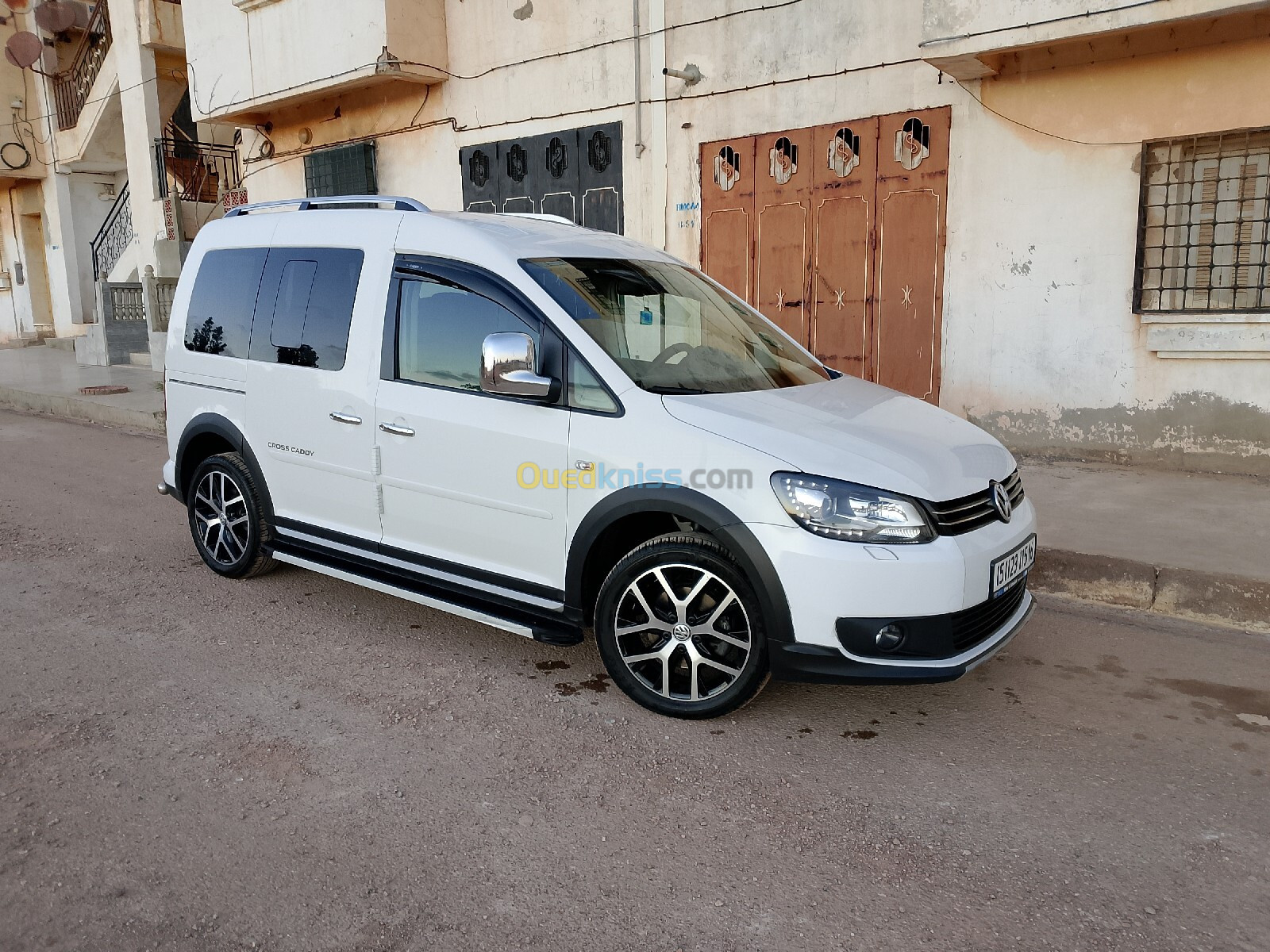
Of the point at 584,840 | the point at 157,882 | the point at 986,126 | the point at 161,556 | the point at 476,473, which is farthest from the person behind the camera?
the point at 986,126

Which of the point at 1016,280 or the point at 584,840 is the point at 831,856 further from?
the point at 1016,280

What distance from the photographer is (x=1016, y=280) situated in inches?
334

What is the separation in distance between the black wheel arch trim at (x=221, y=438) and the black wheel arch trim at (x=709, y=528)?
216cm

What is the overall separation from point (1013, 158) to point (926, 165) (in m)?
0.77

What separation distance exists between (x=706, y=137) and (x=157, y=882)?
907 cm

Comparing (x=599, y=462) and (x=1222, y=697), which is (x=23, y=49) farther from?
(x=1222, y=697)

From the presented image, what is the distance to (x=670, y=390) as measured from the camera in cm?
388

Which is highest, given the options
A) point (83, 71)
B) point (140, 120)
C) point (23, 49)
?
point (23, 49)

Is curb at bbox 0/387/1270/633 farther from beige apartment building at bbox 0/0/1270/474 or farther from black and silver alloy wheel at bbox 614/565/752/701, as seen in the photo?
beige apartment building at bbox 0/0/1270/474

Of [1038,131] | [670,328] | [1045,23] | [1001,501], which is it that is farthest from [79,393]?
[1001,501]

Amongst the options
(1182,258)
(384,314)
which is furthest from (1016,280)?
(384,314)

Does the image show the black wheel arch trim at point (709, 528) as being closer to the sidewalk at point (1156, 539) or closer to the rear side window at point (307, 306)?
the rear side window at point (307, 306)

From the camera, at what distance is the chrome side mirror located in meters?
3.82

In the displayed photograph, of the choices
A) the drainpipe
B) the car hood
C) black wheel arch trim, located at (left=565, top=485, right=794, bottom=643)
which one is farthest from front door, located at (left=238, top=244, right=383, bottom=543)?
the drainpipe
